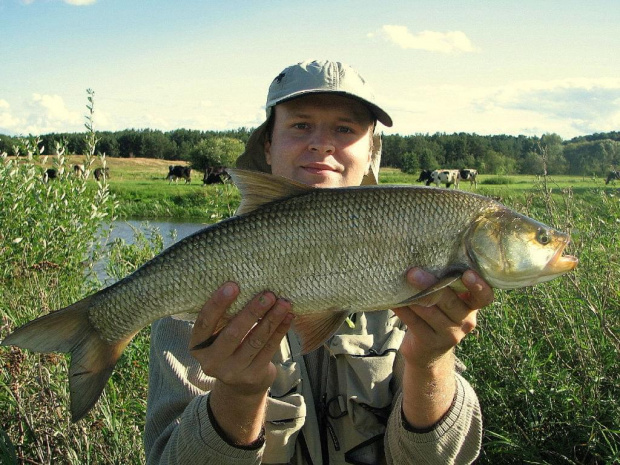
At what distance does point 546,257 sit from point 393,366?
956 millimetres

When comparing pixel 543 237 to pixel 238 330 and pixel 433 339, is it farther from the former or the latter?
pixel 238 330

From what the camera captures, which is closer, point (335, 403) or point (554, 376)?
point (335, 403)

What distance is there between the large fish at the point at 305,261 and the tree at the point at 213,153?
60547mm

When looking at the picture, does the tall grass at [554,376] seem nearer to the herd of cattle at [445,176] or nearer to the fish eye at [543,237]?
the fish eye at [543,237]

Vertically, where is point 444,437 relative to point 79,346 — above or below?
below

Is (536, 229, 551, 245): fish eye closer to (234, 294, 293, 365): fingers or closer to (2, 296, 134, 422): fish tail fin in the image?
(234, 294, 293, 365): fingers

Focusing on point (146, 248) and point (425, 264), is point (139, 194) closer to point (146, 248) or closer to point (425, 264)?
point (146, 248)

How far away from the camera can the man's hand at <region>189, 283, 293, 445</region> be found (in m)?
2.11

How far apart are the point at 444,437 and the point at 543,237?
36.7 inches

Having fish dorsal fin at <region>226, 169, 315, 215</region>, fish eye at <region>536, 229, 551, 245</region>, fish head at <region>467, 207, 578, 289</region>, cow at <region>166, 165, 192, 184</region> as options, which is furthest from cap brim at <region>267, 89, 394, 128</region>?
cow at <region>166, 165, 192, 184</region>

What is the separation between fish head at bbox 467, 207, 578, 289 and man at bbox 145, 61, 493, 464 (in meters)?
0.10

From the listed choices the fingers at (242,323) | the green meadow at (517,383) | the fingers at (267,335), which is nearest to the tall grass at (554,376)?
the green meadow at (517,383)

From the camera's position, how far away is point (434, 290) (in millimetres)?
2029

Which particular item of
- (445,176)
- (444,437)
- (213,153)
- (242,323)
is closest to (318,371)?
(444,437)
